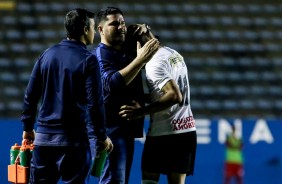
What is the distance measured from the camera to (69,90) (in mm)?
3703


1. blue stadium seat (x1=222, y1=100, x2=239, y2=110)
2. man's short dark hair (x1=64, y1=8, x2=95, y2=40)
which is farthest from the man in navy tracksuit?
blue stadium seat (x1=222, y1=100, x2=239, y2=110)

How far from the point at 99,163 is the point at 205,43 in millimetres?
7088

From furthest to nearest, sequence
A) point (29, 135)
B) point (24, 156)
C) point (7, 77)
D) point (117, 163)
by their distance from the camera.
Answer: point (7, 77) → point (117, 163) → point (24, 156) → point (29, 135)

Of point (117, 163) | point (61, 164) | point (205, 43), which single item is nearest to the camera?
point (61, 164)

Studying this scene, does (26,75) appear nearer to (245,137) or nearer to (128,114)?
(245,137)

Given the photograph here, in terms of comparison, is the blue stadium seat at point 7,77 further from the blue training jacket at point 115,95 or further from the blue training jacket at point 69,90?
the blue training jacket at point 69,90

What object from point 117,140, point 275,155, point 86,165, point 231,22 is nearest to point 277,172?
point 275,155

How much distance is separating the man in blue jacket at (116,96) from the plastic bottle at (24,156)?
0.37m

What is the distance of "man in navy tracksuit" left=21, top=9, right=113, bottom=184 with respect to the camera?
12.1ft

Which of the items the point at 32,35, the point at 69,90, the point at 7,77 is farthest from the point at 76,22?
the point at 32,35

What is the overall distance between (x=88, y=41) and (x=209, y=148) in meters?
4.46

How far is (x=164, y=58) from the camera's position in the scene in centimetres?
427

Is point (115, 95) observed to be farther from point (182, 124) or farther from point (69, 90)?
point (69, 90)

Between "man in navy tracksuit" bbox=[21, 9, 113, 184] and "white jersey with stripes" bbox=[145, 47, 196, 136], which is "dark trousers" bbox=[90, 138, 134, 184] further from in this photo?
"man in navy tracksuit" bbox=[21, 9, 113, 184]
